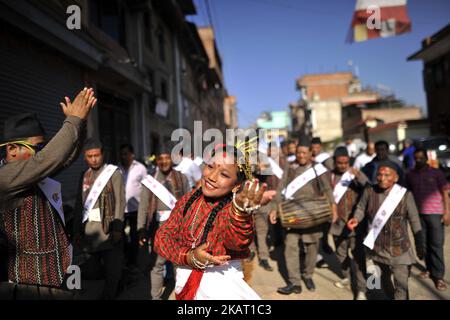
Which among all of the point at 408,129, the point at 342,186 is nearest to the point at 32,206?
the point at 342,186


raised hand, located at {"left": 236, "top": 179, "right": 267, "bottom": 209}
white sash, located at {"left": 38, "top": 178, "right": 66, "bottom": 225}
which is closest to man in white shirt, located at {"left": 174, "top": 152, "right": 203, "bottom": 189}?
white sash, located at {"left": 38, "top": 178, "right": 66, "bottom": 225}

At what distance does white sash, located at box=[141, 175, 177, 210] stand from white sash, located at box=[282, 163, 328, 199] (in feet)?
4.91

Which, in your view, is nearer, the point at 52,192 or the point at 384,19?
the point at 52,192

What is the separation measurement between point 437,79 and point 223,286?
22.2 m

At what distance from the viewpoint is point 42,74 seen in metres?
5.56

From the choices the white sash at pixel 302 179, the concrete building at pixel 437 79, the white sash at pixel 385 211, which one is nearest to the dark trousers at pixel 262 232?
the white sash at pixel 302 179

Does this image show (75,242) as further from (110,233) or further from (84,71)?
(84,71)

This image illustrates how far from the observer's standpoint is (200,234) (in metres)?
1.82

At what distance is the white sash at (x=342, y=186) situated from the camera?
14.1 ft

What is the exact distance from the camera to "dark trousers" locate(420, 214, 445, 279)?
12.8 ft

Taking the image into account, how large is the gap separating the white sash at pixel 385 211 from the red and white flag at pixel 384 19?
131 inches

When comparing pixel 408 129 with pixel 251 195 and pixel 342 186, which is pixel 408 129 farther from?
pixel 251 195
